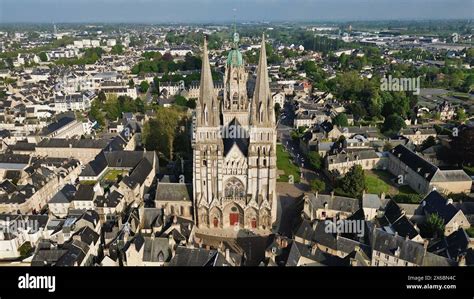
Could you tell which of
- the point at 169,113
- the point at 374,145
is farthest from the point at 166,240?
the point at 374,145

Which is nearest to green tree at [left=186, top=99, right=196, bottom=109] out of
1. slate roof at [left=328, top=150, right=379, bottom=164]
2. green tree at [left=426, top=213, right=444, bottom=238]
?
slate roof at [left=328, top=150, right=379, bottom=164]

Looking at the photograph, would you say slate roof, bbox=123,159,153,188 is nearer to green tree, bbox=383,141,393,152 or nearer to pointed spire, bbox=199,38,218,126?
pointed spire, bbox=199,38,218,126

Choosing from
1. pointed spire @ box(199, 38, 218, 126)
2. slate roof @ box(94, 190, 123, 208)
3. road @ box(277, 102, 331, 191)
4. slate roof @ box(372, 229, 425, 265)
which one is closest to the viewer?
slate roof @ box(372, 229, 425, 265)

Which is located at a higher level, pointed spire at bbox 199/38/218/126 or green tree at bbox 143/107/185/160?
pointed spire at bbox 199/38/218/126

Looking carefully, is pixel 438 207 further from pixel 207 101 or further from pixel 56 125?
pixel 56 125

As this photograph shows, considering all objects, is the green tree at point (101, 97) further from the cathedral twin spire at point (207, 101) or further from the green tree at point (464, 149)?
the green tree at point (464, 149)

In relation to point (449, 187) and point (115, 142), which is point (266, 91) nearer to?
point (449, 187)
